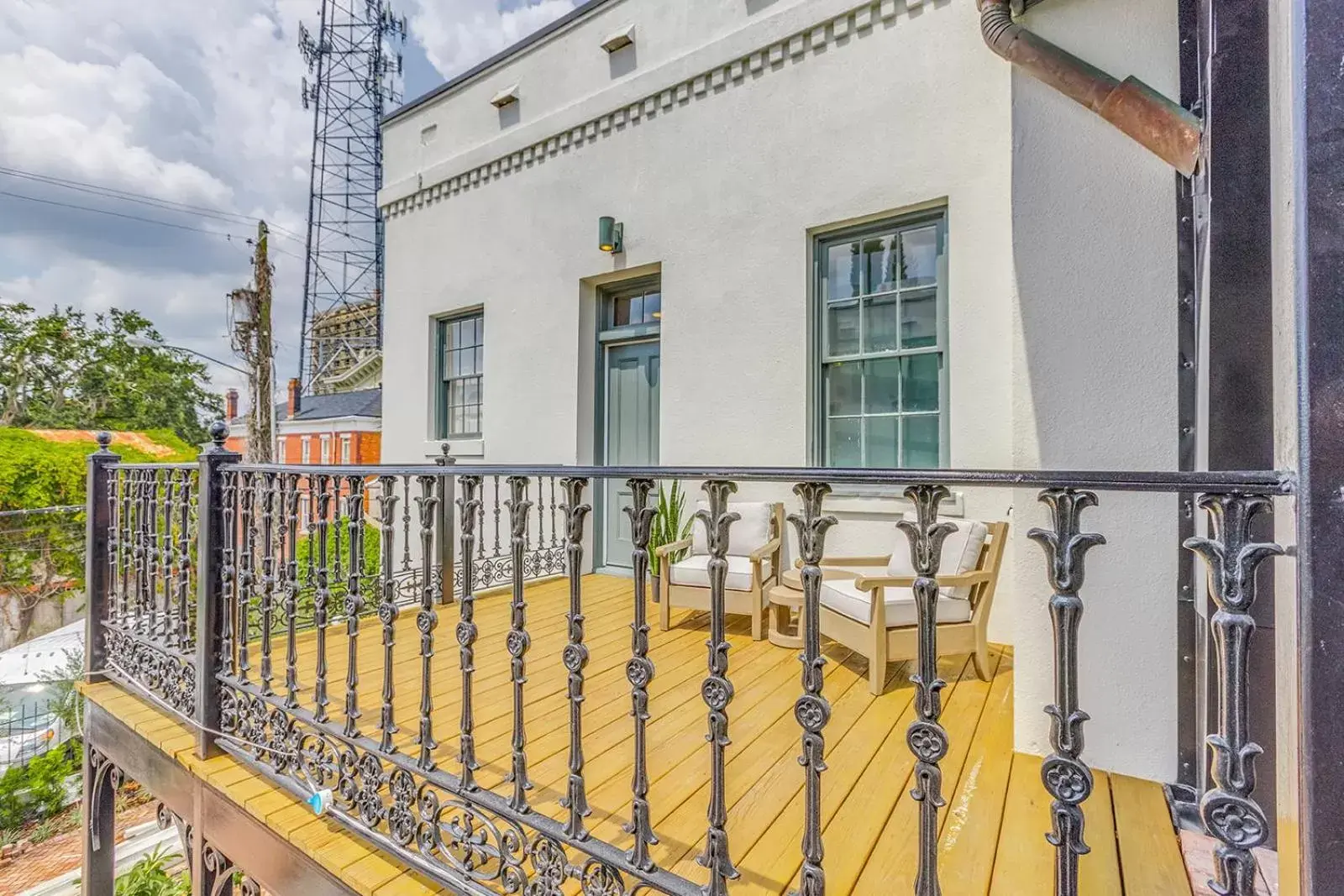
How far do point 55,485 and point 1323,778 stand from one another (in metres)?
16.0

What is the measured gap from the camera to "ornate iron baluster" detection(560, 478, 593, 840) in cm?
144

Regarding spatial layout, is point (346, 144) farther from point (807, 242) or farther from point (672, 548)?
point (672, 548)

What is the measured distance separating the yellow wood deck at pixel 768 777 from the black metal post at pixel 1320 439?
95cm

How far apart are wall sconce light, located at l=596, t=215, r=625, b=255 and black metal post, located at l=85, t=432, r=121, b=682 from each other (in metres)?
3.55

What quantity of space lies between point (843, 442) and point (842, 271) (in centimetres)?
120

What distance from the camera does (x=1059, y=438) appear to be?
2.04m

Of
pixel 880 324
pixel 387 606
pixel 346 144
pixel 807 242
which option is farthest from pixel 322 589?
pixel 346 144

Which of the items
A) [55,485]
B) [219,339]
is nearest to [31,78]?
[219,339]

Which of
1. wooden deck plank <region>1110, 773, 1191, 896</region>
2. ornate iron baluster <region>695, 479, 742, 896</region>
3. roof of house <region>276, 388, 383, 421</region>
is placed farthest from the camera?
roof of house <region>276, 388, 383, 421</region>

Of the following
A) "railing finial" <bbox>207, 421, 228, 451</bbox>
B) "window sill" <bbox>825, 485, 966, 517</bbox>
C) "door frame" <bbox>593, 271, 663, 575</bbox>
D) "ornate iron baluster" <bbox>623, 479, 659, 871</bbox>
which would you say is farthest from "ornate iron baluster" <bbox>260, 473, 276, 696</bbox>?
"door frame" <bbox>593, 271, 663, 575</bbox>

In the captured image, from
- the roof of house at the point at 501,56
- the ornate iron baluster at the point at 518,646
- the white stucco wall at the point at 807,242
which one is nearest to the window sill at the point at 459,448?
the white stucco wall at the point at 807,242

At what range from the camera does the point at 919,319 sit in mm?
3742

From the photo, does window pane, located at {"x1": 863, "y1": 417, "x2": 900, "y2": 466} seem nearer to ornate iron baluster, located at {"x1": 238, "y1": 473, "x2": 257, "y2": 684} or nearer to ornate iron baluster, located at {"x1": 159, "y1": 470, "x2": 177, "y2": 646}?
ornate iron baluster, located at {"x1": 238, "y1": 473, "x2": 257, "y2": 684}

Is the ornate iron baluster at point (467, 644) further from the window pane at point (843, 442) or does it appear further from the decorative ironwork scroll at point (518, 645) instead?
the window pane at point (843, 442)
